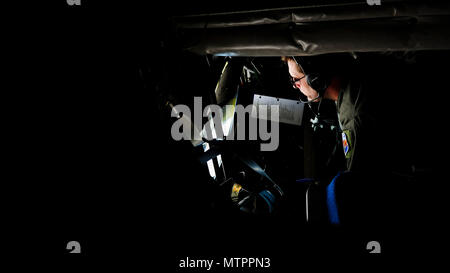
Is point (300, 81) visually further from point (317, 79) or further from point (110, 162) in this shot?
point (110, 162)

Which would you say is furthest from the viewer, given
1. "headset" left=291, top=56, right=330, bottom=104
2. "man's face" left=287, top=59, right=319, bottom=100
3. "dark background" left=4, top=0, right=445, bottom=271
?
"man's face" left=287, top=59, right=319, bottom=100

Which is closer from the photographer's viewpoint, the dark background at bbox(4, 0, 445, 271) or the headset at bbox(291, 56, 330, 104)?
the dark background at bbox(4, 0, 445, 271)

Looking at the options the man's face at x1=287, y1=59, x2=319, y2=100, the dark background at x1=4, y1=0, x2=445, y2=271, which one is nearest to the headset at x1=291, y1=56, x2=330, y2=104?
the man's face at x1=287, y1=59, x2=319, y2=100

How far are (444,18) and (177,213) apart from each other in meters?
2.50

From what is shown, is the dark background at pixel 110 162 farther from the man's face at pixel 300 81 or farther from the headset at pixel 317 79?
the man's face at pixel 300 81

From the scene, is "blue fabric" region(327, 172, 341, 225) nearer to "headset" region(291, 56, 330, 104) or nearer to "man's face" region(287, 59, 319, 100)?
"headset" region(291, 56, 330, 104)

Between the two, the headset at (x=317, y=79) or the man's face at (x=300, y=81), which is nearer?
the headset at (x=317, y=79)

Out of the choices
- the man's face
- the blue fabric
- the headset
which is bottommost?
the blue fabric

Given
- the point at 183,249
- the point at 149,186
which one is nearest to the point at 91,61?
the point at 149,186

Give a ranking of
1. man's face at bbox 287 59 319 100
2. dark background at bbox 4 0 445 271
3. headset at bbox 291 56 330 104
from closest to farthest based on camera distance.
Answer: dark background at bbox 4 0 445 271
headset at bbox 291 56 330 104
man's face at bbox 287 59 319 100

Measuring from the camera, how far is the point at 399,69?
6.84 feet

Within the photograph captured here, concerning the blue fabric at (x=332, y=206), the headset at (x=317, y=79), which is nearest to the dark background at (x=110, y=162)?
the blue fabric at (x=332, y=206)
